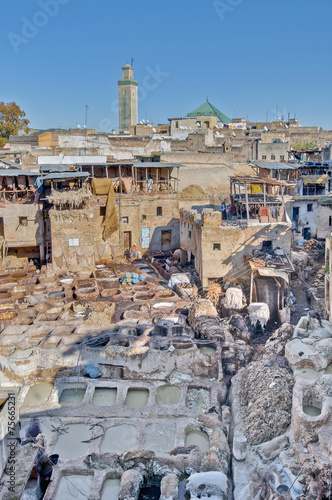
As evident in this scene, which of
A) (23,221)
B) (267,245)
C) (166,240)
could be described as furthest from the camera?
(166,240)

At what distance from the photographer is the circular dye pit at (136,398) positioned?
12.5 metres

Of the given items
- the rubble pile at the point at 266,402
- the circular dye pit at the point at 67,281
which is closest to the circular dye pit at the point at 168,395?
the rubble pile at the point at 266,402

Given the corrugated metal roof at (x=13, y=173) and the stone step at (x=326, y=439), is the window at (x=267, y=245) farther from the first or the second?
the corrugated metal roof at (x=13, y=173)

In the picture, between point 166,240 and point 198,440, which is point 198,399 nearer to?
point 198,440

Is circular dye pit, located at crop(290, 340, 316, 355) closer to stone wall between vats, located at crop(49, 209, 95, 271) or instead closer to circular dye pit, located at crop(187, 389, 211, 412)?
circular dye pit, located at crop(187, 389, 211, 412)

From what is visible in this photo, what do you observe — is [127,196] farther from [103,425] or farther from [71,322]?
[103,425]

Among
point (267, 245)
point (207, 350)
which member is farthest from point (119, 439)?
Answer: point (267, 245)

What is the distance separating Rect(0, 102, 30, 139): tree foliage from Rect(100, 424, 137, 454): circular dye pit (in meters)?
40.1

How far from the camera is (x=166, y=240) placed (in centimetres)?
2612

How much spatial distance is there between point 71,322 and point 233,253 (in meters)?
7.59

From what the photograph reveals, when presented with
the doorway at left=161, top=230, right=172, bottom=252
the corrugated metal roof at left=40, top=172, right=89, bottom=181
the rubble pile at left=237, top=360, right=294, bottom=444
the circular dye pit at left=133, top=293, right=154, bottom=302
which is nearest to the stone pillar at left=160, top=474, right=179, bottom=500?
the rubble pile at left=237, top=360, right=294, bottom=444

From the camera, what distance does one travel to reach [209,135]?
3756cm

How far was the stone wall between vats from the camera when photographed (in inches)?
858

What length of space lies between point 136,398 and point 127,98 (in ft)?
167
